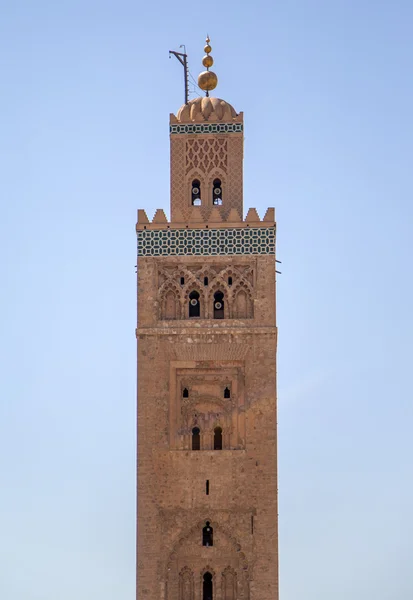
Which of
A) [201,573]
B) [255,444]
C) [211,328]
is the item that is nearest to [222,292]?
[211,328]

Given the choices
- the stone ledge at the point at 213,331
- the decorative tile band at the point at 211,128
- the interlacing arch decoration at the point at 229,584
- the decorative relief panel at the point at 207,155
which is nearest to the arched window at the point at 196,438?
the stone ledge at the point at 213,331

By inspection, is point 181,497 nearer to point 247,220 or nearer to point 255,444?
A: point 255,444

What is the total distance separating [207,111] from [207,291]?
130 inches

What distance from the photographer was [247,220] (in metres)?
32.0

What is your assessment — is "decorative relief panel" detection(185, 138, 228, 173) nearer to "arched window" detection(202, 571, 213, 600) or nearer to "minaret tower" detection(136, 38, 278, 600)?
"minaret tower" detection(136, 38, 278, 600)

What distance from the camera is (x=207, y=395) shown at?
31422 mm

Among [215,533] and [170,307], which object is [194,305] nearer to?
[170,307]

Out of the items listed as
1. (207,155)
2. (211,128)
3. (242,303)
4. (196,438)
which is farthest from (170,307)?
(211,128)

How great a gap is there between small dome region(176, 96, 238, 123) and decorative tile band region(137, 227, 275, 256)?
6.99ft

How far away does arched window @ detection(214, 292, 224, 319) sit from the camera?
3188 centimetres

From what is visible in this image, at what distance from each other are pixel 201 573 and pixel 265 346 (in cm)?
388

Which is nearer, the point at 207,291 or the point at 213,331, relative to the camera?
the point at 213,331

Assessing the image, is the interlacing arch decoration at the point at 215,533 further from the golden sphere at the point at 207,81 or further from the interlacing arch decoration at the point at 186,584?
the golden sphere at the point at 207,81

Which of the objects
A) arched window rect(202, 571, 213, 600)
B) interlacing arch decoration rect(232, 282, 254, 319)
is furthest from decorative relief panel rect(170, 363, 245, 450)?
arched window rect(202, 571, 213, 600)
